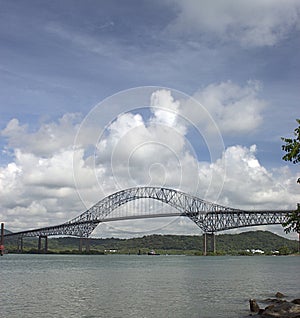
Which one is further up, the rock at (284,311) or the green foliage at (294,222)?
the green foliage at (294,222)

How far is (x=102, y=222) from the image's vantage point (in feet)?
607

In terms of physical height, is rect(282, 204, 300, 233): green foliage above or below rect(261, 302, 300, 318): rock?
above

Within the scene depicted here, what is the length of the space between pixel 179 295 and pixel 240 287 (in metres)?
10.1

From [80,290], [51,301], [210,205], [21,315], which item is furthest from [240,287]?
[210,205]

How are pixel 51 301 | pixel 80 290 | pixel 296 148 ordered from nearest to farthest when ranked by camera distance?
pixel 296 148 < pixel 51 301 < pixel 80 290

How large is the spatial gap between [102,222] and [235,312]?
15803 cm

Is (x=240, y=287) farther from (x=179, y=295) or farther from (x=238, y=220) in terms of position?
(x=238, y=220)

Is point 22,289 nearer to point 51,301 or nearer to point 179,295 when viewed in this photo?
point 51,301

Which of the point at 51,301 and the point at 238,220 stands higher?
the point at 238,220

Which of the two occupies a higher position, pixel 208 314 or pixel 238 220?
pixel 238 220

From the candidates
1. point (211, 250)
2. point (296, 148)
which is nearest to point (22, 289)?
point (296, 148)

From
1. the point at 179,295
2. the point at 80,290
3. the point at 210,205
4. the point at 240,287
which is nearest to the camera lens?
the point at 179,295

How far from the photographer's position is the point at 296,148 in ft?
71.4

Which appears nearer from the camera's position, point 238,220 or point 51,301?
point 51,301
